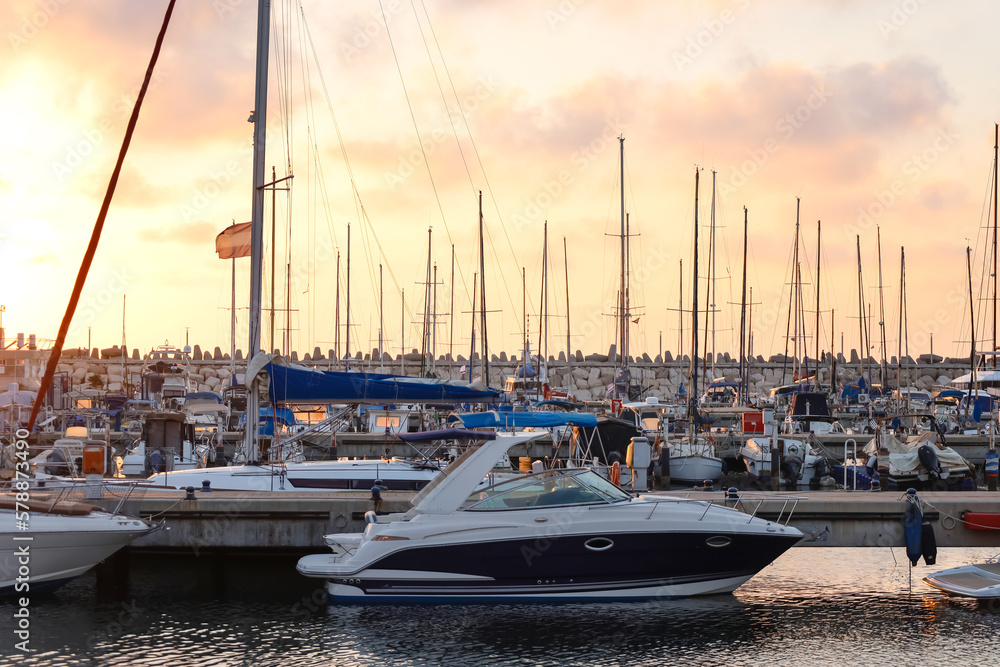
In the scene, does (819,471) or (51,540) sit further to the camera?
(819,471)

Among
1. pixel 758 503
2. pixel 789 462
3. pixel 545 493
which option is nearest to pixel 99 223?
pixel 545 493

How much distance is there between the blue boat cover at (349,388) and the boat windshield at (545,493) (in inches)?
192

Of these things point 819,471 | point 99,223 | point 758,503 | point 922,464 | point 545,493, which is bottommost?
point 819,471

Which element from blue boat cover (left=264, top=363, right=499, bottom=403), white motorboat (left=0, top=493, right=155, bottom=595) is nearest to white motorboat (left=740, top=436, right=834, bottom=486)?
blue boat cover (left=264, top=363, right=499, bottom=403)

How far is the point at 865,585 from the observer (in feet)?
61.0

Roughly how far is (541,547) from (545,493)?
0.87 metres

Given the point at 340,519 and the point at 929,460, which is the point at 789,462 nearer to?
the point at 929,460

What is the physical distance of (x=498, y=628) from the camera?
50.6ft

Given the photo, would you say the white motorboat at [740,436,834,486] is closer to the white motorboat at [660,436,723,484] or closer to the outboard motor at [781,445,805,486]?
the outboard motor at [781,445,805,486]

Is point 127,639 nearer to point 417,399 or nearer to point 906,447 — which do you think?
point 417,399

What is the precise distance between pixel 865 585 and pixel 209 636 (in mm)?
11345

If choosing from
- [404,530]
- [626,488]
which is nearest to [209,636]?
[404,530]

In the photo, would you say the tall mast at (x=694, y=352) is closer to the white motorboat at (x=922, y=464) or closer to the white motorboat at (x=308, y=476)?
the white motorboat at (x=922, y=464)

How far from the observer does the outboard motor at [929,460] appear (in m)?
33.2
